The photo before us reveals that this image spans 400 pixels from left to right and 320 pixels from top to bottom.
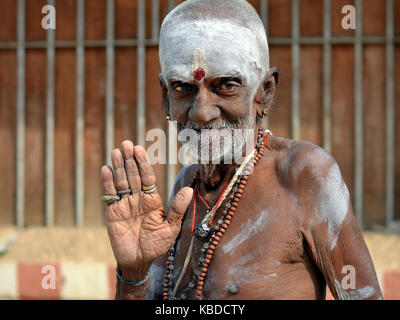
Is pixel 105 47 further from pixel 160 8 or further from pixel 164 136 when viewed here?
pixel 164 136

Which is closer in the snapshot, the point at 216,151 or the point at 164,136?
the point at 216,151

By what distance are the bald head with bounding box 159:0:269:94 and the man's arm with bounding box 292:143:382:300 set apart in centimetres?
45

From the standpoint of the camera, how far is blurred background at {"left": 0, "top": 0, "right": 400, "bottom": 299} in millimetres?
5648

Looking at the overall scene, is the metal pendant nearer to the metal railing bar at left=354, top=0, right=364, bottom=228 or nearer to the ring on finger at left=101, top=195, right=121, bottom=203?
the ring on finger at left=101, top=195, right=121, bottom=203

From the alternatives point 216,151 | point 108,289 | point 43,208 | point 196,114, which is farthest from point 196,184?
point 43,208

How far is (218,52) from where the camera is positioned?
1.74 metres

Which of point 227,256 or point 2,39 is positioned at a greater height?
point 2,39

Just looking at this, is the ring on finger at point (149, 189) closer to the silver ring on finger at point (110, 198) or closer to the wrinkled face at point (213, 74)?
the silver ring on finger at point (110, 198)

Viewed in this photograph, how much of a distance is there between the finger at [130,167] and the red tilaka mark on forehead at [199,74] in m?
0.34

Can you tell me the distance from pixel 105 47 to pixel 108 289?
A: 292cm

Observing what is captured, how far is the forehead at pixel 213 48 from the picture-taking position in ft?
5.71

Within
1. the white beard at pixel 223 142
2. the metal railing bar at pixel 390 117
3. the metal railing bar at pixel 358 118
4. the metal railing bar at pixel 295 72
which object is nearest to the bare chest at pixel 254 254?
the white beard at pixel 223 142

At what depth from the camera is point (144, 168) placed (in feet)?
5.70

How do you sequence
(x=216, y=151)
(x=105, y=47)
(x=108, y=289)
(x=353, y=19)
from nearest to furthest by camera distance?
(x=216, y=151) → (x=108, y=289) → (x=353, y=19) → (x=105, y=47)
